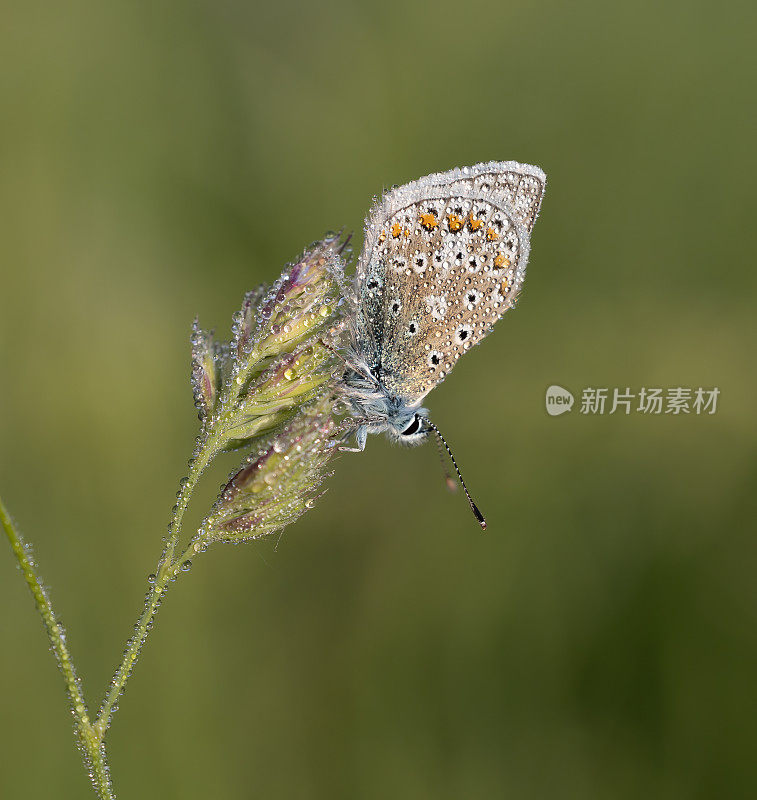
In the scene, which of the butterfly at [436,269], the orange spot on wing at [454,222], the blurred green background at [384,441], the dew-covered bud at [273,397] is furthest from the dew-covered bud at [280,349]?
the blurred green background at [384,441]

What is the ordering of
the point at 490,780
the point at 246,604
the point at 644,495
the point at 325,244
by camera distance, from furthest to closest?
the point at 644,495
the point at 246,604
the point at 490,780
the point at 325,244

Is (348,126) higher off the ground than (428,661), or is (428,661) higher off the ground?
(348,126)

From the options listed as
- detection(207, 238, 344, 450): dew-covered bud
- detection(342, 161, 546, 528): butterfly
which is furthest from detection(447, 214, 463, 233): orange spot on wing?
detection(207, 238, 344, 450): dew-covered bud

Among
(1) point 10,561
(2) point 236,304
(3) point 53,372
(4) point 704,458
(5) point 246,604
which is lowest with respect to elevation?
(5) point 246,604

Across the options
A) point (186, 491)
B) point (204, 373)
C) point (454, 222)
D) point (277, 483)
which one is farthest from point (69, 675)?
point (454, 222)

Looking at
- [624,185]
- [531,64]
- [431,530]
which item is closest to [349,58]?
[531,64]

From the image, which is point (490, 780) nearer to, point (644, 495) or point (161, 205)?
point (644, 495)

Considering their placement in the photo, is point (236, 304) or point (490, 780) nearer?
point (490, 780)
